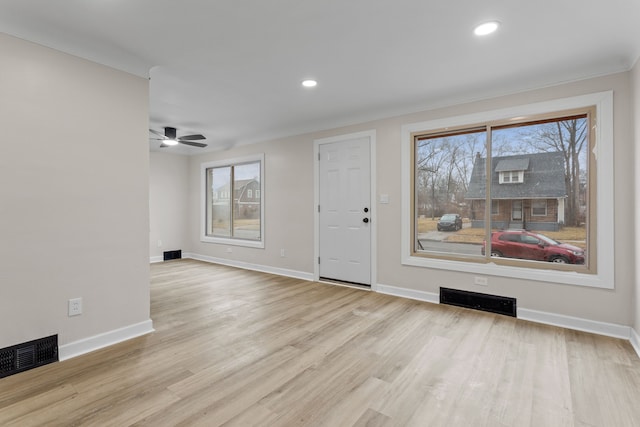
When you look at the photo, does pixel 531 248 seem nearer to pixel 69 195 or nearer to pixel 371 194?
pixel 371 194

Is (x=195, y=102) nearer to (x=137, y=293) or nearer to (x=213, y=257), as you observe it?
(x=137, y=293)

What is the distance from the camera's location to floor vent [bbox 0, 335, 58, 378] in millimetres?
2080

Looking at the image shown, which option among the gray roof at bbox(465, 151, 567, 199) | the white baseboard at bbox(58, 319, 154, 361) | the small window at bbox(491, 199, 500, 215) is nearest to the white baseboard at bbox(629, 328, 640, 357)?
the gray roof at bbox(465, 151, 567, 199)

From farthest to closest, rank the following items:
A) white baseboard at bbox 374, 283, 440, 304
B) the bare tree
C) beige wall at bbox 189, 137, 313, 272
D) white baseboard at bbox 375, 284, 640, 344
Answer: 1. beige wall at bbox 189, 137, 313, 272
2. white baseboard at bbox 374, 283, 440, 304
3. the bare tree
4. white baseboard at bbox 375, 284, 640, 344

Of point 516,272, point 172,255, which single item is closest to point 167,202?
point 172,255

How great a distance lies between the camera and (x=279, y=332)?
2826mm

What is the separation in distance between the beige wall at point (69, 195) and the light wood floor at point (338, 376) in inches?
16.7

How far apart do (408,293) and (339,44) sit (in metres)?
2.91

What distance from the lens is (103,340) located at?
2514mm

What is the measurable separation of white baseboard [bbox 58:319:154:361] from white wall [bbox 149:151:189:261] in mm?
3931

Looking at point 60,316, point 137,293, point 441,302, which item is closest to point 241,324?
point 137,293

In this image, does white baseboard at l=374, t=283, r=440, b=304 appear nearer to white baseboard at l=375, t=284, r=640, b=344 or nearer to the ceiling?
white baseboard at l=375, t=284, r=640, b=344

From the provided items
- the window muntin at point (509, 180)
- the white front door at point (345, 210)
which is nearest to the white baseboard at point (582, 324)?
the window muntin at point (509, 180)

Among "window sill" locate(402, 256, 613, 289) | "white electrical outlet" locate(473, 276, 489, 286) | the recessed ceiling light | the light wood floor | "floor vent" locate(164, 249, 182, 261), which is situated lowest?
the light wood floor
